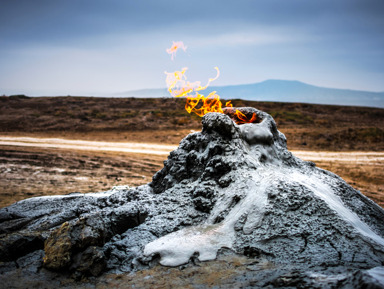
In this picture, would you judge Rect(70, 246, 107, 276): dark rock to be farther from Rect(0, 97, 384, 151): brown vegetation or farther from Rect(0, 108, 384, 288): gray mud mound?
Rect(0, 97, 384, 151): brown vegetation

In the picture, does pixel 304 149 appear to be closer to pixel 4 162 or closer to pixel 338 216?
pixel 338 216

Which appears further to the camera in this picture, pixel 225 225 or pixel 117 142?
pixel 117 142

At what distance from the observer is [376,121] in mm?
26516

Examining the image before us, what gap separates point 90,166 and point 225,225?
8690mm

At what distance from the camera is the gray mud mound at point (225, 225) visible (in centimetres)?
302

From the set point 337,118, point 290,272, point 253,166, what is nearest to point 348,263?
point 290,272

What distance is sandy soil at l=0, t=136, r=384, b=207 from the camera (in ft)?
27.2

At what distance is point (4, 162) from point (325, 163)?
12.9 m

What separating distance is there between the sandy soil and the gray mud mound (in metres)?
3.67

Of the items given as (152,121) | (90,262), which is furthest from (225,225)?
(152,121)

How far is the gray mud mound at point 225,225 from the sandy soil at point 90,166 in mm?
3669

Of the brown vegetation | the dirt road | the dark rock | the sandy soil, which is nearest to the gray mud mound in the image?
the dark rock

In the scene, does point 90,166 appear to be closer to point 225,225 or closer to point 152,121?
point 225,225

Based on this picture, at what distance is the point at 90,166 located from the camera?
36.6 feet
